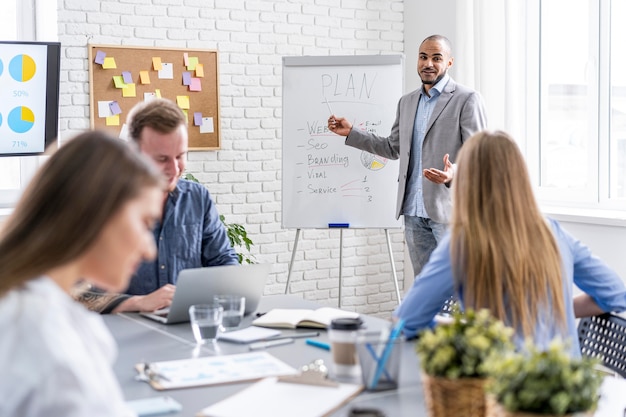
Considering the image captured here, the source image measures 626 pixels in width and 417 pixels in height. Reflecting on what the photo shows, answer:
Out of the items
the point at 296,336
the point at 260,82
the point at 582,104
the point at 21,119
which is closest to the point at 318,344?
the point at 296,336

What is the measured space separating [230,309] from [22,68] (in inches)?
104

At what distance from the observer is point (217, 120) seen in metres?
5.49

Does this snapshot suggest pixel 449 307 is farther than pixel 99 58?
No

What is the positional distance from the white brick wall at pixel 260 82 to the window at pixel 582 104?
4.23 feet

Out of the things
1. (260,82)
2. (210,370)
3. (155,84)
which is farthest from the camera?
(260,82)

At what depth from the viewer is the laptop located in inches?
95.2

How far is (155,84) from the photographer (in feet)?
17.2

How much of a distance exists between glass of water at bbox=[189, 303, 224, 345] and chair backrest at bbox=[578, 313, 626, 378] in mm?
997

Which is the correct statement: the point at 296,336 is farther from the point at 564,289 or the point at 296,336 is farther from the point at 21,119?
the point at 21,119

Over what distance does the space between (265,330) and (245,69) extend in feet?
11.3

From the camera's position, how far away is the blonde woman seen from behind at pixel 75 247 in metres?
1.20

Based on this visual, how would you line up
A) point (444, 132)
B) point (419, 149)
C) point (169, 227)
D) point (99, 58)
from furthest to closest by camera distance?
point (99, 58) → point (419, 149) → point (444, 132) → point (169, 227)

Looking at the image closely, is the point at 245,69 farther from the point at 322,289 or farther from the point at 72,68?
the point at 322,289

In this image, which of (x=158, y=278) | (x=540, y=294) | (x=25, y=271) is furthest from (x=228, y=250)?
(x=25, y=271)
